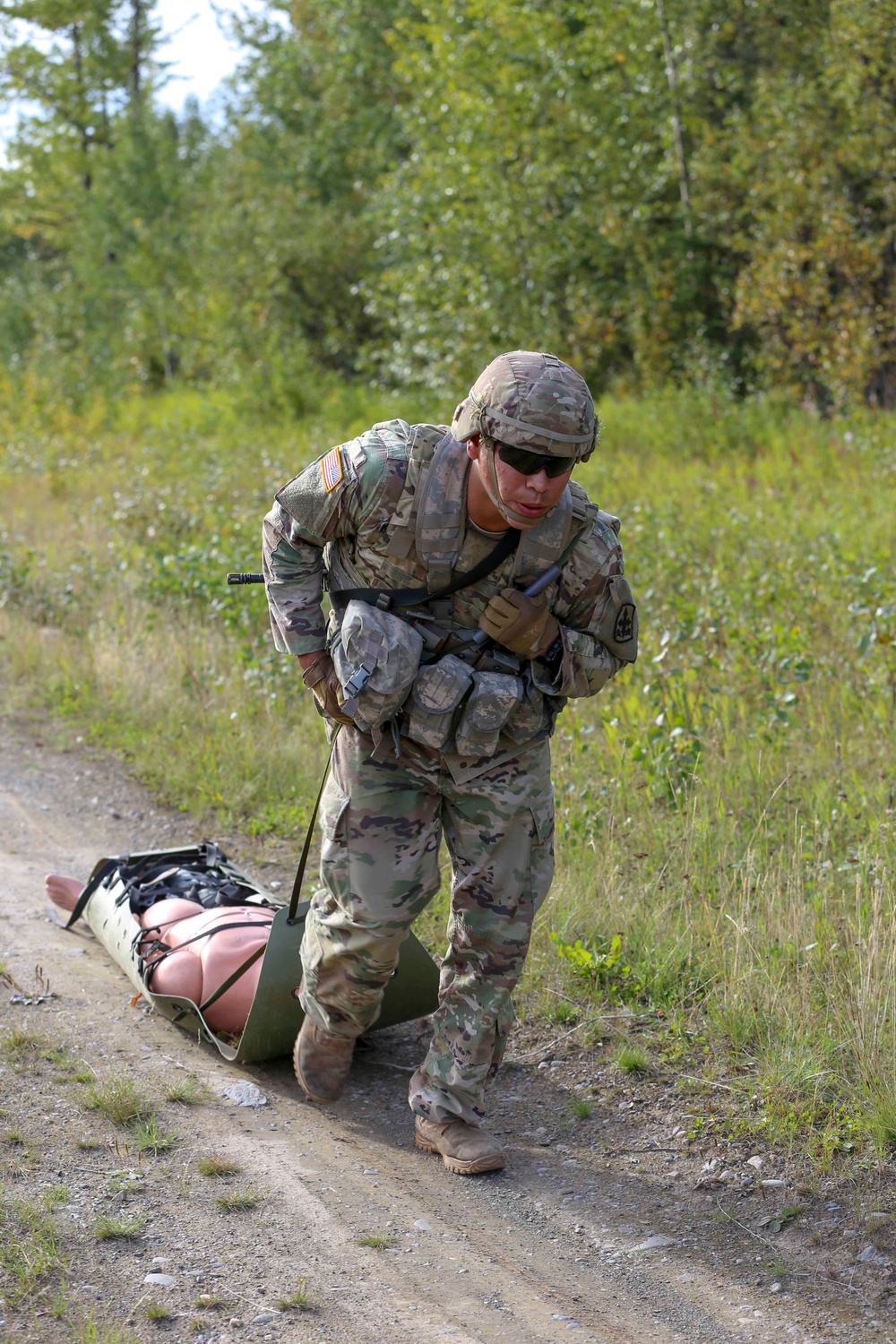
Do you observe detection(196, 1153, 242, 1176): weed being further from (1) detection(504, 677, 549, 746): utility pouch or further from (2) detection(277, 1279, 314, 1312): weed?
(1) detection(504, 677, 549, 746): utility pouch

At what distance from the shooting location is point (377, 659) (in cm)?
303

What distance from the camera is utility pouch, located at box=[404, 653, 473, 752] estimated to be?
3.04 metres

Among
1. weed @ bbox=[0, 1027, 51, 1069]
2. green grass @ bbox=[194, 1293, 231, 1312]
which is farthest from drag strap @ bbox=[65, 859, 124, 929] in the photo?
green grass @ bbox=[194, 1293, 231, 1312]

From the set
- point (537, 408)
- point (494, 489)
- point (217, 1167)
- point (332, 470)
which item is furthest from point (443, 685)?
point (217, 1167)

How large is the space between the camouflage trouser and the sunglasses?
75 cm

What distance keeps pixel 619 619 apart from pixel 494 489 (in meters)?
0.51

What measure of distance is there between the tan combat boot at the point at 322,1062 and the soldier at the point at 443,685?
64 mm

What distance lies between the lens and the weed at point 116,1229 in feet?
9.10

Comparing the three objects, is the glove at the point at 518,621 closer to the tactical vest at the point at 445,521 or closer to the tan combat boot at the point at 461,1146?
the tactical vest at the point at 445,521

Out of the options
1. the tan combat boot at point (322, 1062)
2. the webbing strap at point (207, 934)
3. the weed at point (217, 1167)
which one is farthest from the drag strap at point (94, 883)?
the weed at point (217, 1167)

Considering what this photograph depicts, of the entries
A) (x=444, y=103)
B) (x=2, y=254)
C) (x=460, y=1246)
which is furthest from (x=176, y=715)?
(x=2, y=254)

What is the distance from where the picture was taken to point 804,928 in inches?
152

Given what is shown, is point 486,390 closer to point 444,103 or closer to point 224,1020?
point 224,1020

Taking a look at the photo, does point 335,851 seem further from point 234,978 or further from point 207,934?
point 207,934
